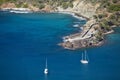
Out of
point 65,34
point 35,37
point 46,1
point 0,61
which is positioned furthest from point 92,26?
point 46,1

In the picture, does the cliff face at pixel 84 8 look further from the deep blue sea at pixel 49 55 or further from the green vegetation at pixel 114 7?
the deep blue sea at pixel 49 55

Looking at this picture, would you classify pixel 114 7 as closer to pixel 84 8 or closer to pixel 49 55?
pixel 84 8

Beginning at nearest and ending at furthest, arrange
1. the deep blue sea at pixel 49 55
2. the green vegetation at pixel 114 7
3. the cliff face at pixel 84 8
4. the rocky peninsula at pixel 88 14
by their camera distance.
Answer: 1. the deep blue sea at pixel 49 55
2. the rocky peninsula at pixel 88 14
3. the green vegetation at pixel 114 7
4. the cliff face at pixel 84 8

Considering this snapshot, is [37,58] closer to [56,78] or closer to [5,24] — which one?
[56,78]

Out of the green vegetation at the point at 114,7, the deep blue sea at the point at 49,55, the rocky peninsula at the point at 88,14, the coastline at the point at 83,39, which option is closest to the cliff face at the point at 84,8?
the rocky peninsula at the point at 88,14

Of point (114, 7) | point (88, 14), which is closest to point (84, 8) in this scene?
point (88, 14)

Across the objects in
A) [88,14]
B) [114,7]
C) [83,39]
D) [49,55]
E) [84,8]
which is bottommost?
[49,55]
